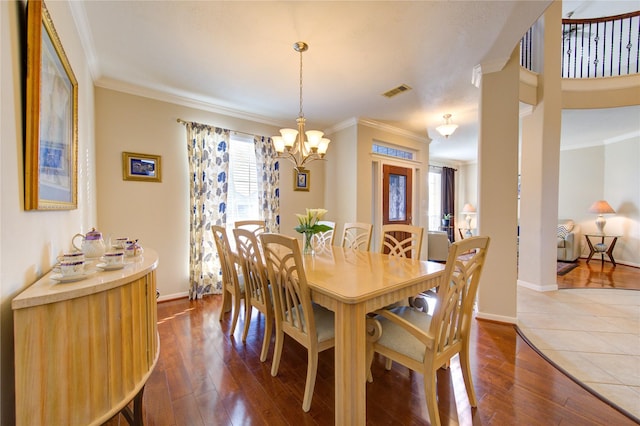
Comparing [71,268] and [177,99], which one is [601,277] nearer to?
[71,268]

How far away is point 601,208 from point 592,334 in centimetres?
436

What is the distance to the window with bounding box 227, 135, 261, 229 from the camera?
12.2ft

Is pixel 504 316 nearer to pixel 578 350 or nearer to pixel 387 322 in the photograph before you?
pixel 578 350

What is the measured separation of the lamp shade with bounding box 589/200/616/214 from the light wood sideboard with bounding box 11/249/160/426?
7645mm

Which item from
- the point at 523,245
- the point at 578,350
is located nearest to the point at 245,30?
the point at 578,350

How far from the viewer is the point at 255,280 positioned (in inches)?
84.6

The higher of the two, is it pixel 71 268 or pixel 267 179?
pixel 267 179

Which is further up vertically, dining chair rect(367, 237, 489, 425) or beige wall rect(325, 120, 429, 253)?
beige wall rect(325, 120, 429, 253)

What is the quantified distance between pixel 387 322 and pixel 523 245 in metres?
3.53

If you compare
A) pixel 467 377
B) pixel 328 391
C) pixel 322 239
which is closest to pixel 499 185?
pixel 467 377

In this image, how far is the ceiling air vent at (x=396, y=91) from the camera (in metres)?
3.09

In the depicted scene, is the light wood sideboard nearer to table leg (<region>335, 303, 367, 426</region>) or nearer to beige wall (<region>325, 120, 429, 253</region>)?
table leg (<region>335, 303, 367, 426</region>)

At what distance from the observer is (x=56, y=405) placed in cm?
86

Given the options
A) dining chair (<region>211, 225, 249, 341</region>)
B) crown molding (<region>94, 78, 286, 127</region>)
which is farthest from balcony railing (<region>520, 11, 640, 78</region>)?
dining chair (<region>211, 225, 249, 341</region>)
